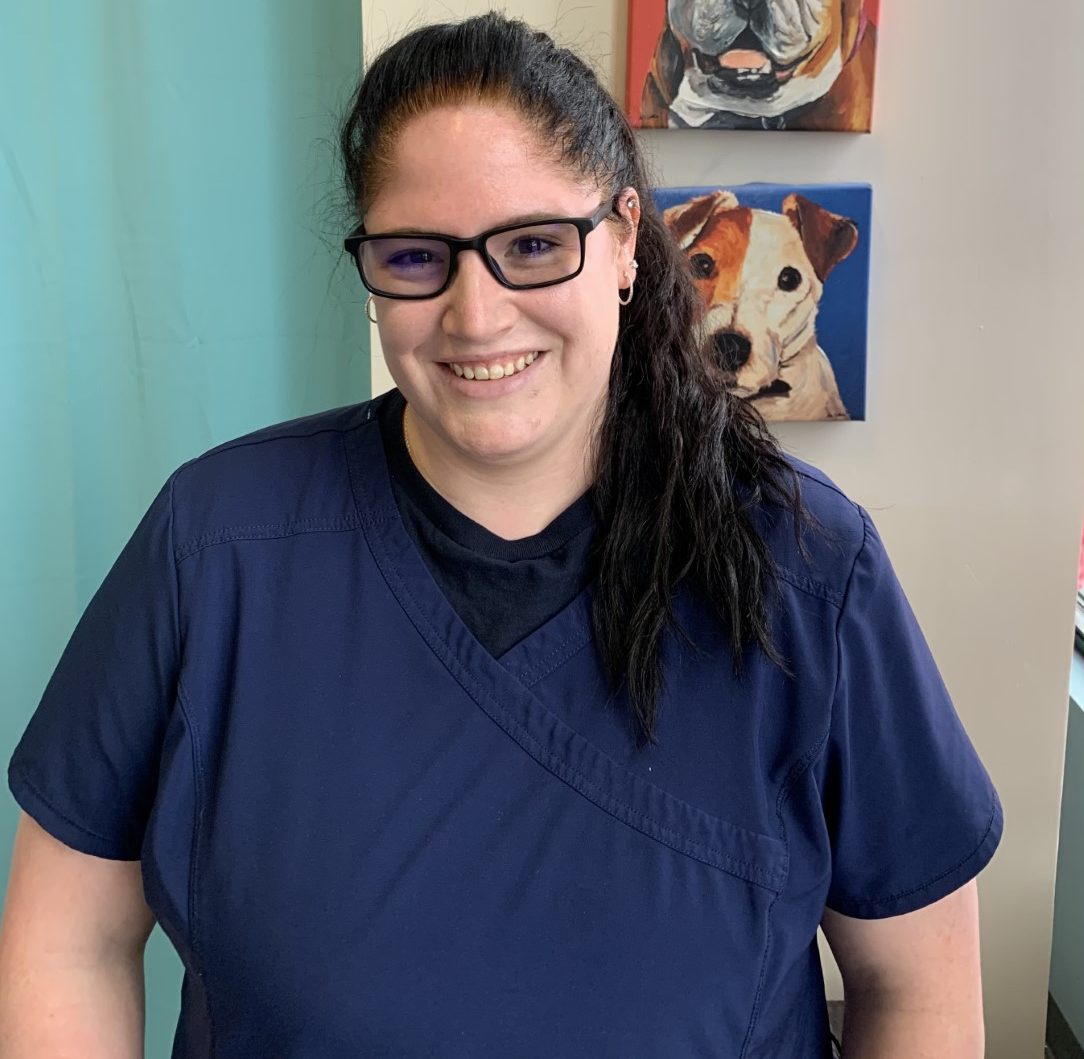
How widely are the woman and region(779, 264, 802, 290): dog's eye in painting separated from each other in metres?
0.34

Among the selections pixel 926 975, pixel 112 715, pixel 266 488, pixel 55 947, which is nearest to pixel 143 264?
pixel 266 488

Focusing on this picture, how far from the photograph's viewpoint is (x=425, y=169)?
0.83 m

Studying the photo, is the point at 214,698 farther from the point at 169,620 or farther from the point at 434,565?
the point at 434,565

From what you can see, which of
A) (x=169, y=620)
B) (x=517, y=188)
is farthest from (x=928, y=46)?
(x=169, y=620)

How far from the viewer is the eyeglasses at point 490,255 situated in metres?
0.83

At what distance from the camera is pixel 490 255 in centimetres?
83

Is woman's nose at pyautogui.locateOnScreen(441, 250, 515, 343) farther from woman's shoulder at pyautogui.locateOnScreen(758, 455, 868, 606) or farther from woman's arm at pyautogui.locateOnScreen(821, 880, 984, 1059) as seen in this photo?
woman's arm at pyautogui.locateOnScreen(821, 880, 984, 1059)

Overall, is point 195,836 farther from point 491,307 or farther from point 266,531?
point 491,307

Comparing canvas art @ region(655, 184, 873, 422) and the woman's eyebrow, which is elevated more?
the woman's eyebrow

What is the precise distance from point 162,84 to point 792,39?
71 centimetres

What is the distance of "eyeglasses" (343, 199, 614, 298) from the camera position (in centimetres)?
83

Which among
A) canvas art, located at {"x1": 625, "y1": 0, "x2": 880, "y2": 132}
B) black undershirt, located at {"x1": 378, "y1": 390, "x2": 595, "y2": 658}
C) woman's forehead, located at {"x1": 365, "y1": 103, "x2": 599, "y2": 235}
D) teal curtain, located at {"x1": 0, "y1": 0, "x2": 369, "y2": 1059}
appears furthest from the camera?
teal curtain, located at {"x1": 0, "y1": 0, "x2": 369, "y2": 1059}

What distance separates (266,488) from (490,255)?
28cm

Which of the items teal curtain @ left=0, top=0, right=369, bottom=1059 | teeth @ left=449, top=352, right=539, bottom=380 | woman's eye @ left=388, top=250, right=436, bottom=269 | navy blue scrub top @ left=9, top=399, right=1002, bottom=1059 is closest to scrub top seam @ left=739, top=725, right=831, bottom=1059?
navy blue scrub top @ left=9, top=399, right=1002, bottom=1059
